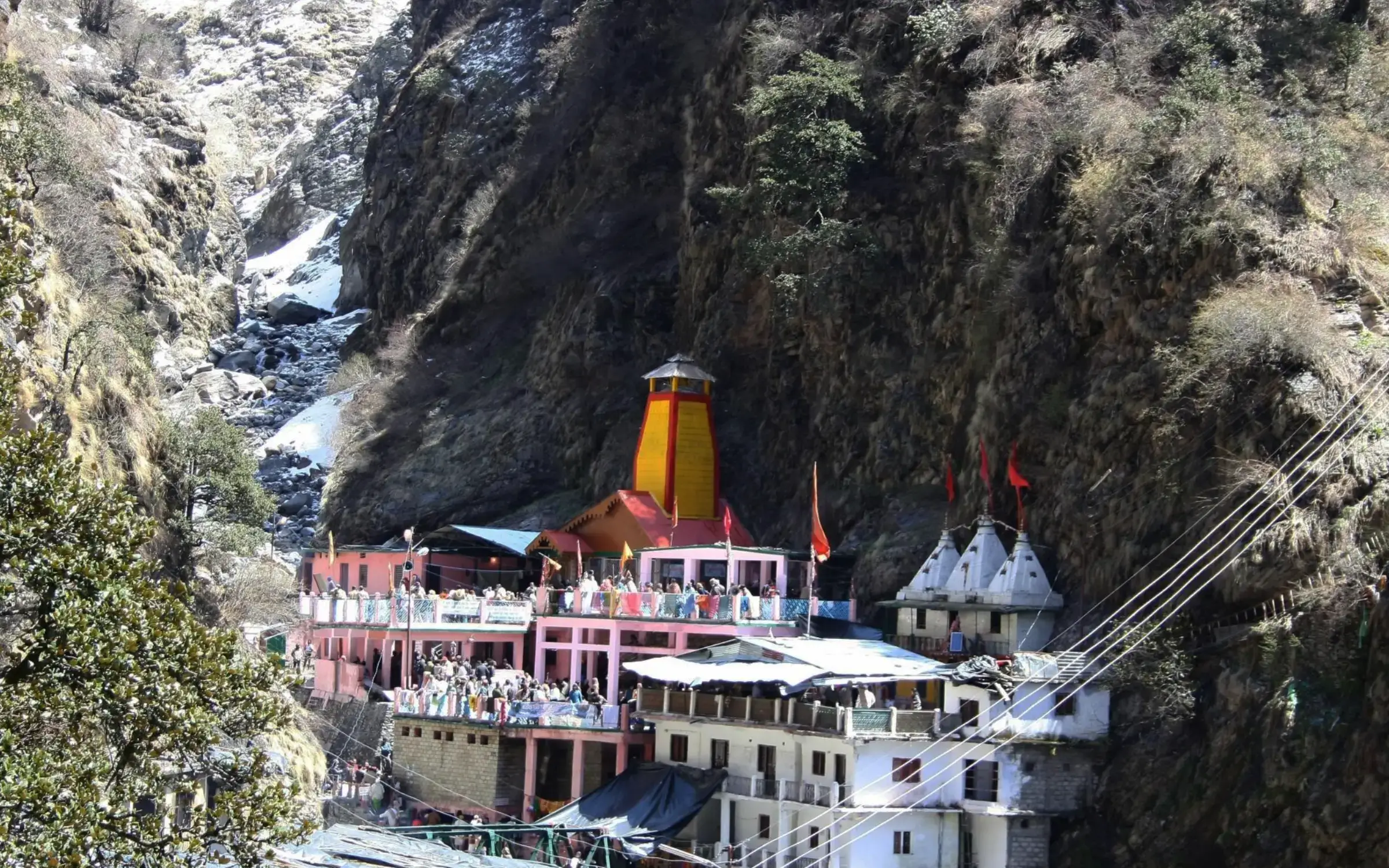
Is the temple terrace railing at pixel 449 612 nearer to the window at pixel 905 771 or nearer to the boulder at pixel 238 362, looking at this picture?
the window at pixel 905 771

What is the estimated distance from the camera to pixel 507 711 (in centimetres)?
4794

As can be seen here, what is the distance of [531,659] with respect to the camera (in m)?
53.5

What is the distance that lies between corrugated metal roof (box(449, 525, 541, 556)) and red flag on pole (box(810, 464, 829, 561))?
8.97m

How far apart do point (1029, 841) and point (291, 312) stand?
70.5 meters

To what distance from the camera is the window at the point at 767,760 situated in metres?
43.7

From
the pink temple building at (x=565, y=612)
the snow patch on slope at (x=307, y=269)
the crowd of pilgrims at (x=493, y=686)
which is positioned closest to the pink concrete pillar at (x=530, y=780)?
the pink temple building at (x=565, y=612)

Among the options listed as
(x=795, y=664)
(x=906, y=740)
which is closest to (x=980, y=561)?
(x=795, y=664)


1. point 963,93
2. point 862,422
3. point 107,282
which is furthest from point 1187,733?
point 107,282

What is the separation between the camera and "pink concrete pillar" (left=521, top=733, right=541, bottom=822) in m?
47.8

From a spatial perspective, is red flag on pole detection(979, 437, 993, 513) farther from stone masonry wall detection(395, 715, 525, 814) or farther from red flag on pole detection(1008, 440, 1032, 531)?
stone masonry wall detection(395, 715, 525, 814)

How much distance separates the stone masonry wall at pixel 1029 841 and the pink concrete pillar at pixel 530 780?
12.5 metres

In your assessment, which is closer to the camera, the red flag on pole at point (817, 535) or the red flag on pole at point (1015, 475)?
the red flag on pole at point (1015, 475)

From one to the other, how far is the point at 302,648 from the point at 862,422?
19.9 metres

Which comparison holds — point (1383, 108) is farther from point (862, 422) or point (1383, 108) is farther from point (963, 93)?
point (862, 422)
